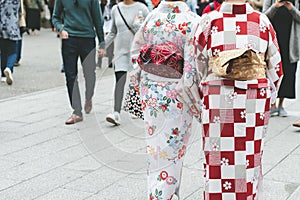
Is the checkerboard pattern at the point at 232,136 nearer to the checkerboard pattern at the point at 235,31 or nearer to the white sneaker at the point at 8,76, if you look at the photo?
the checkerboard pattern at the point at 235,31

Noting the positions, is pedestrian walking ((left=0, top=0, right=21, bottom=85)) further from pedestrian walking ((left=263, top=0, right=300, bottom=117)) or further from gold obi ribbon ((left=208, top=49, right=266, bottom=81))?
gold obi ribbon ((left=208, top=49, right=266, bottom=81))

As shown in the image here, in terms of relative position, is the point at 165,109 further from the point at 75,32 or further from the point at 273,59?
the point at 75,32

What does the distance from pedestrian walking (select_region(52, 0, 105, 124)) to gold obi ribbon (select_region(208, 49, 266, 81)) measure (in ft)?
12.4

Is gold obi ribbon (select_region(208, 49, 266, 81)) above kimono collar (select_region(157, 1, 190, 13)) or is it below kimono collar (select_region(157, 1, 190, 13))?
below

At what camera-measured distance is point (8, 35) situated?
A: 9.73 meters

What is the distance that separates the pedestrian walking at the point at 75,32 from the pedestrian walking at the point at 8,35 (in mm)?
2983

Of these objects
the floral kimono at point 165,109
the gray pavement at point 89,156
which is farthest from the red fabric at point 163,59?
the gray pavement at point 89,156

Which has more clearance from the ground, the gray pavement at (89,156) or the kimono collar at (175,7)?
the kimono collar at (175,7)

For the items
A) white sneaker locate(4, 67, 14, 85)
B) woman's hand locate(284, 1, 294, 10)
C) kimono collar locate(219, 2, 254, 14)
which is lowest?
white sneaker locate(4, 67, 14, 85)

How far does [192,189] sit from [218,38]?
1735 millimetres

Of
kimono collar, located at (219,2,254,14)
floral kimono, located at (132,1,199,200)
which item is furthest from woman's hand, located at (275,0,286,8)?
kimono collar, located at (219,2,254,14)

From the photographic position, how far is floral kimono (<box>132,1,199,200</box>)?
367 centimetres

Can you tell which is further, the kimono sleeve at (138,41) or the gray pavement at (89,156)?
the gray pavement at (89,156)

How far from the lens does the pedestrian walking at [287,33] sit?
695 centimetres
